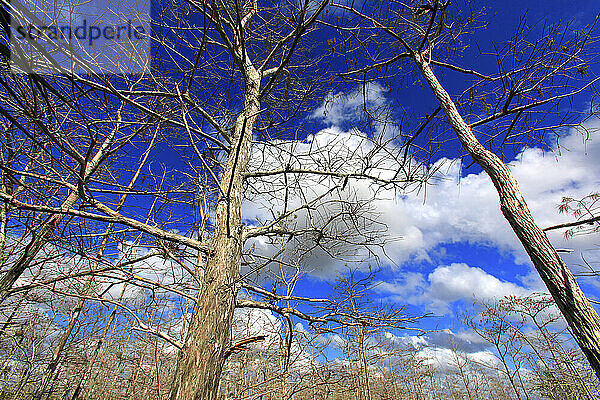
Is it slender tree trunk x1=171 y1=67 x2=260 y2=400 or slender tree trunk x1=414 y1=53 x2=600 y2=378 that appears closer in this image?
slender tree trunk x1=171 y1=67 x2=260 y2=400

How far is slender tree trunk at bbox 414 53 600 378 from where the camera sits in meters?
1.96

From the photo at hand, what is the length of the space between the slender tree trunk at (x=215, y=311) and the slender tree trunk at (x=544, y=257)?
2421 millimetres

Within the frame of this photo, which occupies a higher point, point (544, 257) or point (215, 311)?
point (544, 257)

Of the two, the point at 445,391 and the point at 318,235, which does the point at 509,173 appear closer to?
the point at 318,235

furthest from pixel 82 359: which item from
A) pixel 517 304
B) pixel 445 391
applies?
pixel 445 391

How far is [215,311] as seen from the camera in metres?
2.07

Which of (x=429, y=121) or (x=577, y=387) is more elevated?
(x=429, y=121)

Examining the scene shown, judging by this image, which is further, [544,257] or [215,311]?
[544,257]

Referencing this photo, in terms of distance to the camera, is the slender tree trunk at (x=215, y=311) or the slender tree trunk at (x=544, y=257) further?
the slender tree trunk at (x=544, y=257)

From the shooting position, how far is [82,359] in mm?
10711

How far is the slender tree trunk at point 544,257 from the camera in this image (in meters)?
1.96

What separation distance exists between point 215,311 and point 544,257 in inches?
104

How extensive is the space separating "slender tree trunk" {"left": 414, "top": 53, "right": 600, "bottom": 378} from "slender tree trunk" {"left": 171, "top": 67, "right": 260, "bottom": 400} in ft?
7.94

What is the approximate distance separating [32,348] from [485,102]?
14.9 m
